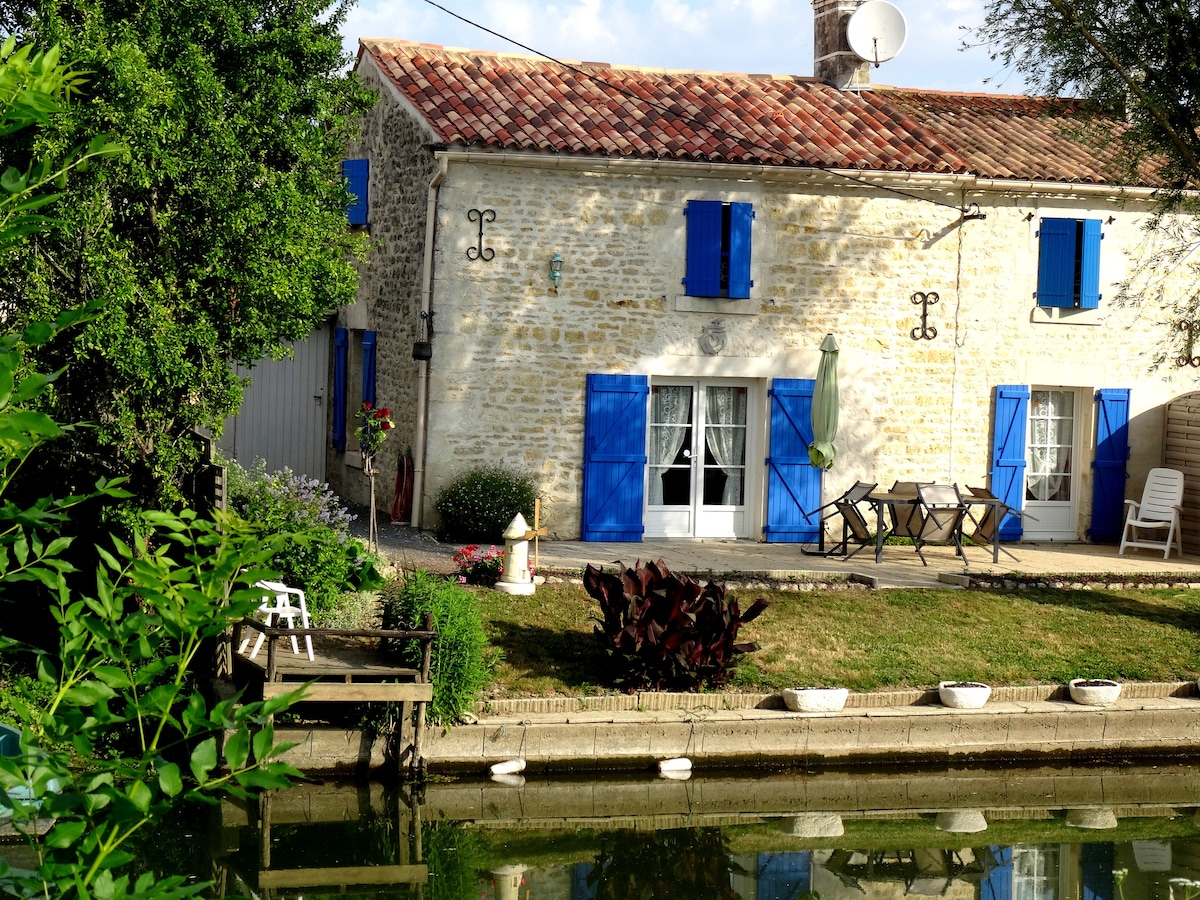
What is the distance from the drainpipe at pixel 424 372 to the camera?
1336 centimetres

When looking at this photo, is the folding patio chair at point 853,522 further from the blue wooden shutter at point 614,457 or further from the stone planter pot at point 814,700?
the stone planter pot at point 814,700

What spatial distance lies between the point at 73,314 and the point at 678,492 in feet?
40.5

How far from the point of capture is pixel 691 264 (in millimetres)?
13828

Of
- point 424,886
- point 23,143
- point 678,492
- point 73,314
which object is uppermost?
point 23,143

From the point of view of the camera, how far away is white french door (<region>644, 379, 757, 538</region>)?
46.5 ft

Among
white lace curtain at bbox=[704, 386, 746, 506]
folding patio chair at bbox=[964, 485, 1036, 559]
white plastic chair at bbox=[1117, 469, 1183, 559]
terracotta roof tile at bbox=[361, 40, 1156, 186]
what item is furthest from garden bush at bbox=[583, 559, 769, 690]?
white plastic chair at bbox=[1117, 469, 1183, 559]

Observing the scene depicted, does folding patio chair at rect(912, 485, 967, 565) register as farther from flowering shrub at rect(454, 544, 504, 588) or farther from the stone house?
flowering shrub at rect(454, 544, 504, 588)

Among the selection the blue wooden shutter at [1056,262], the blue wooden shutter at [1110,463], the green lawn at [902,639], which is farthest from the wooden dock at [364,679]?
the blue wooden shutter at [1110,463]

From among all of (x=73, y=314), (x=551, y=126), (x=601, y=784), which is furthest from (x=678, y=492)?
(x=73, y=314)

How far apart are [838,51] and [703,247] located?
4048 millimetres

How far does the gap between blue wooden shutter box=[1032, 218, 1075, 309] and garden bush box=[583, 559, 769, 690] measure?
22.7 ft

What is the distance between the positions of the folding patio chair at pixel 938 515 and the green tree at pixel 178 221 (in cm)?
605

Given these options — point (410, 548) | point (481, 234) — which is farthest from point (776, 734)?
point (481, 234)

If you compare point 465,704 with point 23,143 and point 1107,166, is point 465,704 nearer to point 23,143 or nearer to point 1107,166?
point 23,143
